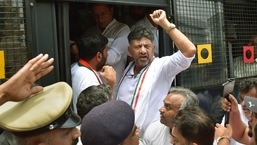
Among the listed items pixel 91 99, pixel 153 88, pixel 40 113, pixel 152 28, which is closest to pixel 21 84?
pixel 40 113

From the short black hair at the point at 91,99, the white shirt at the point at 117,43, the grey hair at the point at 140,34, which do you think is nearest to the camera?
the short black hair at the point at 91,99

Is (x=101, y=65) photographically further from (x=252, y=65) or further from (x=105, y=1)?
(x=252, y=65)

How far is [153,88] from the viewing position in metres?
3.18

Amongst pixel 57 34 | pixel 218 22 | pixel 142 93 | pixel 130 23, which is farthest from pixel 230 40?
pixel 57 34

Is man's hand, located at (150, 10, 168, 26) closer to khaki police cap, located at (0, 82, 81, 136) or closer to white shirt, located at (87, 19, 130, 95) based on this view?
white shirt, located at (87, 19, 130, 95)

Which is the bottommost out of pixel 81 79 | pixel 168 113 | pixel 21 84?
pixel 168 113

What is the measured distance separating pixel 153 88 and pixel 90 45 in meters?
0.58

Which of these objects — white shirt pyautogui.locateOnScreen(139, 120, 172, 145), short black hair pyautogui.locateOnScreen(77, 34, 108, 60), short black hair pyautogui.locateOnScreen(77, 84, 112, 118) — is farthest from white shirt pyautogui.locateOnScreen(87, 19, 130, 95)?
short black hair pyautogui.locateOnScreen(77, 84, 112, 118)

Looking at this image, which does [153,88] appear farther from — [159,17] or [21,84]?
[21,84]

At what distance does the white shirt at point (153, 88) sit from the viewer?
3.12 meters

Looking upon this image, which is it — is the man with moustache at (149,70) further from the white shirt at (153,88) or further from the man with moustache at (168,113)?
the man with moustache at (168,113)

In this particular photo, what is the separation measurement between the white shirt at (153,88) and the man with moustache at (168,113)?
0.21 metres

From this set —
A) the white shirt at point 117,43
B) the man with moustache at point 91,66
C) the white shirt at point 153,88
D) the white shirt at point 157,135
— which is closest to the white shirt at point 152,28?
the white shirt at point 117,43

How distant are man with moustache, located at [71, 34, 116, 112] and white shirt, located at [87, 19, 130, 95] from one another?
215mm
